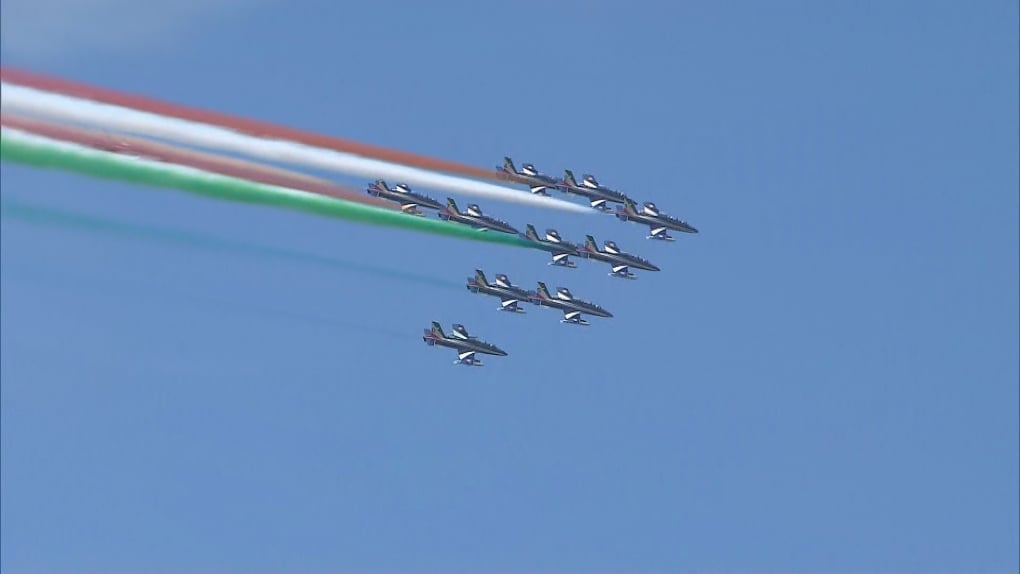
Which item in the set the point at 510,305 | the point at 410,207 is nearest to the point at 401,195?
the point at 410,207

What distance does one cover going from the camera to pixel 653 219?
8844cm

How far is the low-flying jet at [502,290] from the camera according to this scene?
8412 centimetres

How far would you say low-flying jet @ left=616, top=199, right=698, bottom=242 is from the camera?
87.8 metres

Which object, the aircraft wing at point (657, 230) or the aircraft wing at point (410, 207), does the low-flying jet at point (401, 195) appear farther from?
the aircraft wing at point (657, 230)

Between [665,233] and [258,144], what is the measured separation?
33831 mm

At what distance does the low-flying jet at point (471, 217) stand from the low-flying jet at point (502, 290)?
2.99 metres

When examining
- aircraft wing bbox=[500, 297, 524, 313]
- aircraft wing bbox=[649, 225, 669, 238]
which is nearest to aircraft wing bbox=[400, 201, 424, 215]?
aircraft wing bbox=[500, 297, 524, 313]

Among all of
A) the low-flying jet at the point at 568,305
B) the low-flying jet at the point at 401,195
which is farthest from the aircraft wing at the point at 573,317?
the low-flying jet at the point at 401,195

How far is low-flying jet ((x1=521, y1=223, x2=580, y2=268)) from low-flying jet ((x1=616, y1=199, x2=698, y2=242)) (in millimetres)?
3303

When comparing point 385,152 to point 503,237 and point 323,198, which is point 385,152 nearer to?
point 323,198

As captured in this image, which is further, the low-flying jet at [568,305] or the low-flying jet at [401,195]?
the low-flying jet at [568,305]

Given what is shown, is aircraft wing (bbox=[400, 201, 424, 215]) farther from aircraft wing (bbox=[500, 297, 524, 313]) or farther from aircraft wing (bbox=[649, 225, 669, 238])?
aircraft wing (bbox=[649, 225, 669, 238])

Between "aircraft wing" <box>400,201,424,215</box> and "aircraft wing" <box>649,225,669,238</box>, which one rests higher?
"aircraft wing" <box>649,225,669,238</box>

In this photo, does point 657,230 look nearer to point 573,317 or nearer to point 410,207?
point 573,317
